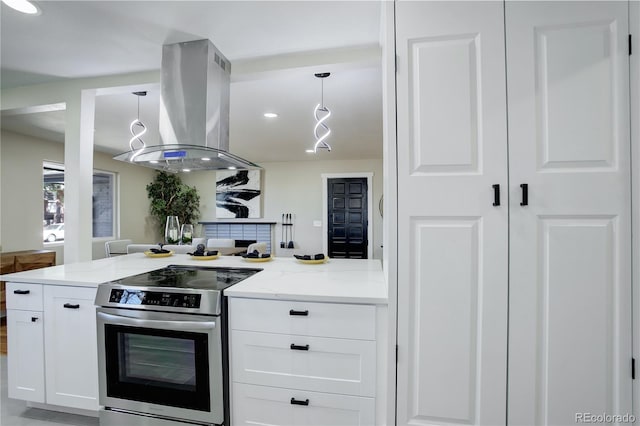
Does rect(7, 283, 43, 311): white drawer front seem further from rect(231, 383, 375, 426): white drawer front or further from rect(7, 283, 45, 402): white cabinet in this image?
rect(231, 383, 375, 426): white drawer front

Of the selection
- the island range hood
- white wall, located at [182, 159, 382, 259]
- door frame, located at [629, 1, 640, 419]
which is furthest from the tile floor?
white wall, located at [182, 159, 382, 259]

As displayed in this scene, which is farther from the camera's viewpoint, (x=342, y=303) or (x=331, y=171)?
(x=331, y=171)

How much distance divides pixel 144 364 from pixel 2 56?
2.54 meters

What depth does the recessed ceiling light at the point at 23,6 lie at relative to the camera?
1.66 meters

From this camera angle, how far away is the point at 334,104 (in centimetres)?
342

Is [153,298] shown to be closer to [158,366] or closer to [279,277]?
[158,366]

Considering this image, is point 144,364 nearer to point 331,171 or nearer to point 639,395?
point 639,395

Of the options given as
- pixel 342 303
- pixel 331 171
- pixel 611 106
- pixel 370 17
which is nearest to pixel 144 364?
pixel 342 303

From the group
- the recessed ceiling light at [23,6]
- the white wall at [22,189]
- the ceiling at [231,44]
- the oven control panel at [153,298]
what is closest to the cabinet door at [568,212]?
the ceiling at [231,44]

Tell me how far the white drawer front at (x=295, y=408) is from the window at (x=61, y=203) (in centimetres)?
501

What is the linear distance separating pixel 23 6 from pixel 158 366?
2142 millimetres

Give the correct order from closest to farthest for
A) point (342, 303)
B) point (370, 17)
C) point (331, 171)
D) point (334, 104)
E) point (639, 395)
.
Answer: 1. point (639, 395)
2. point (342, 303)
3. point (370, 17)
4. point (334, 104)
5. point (331, 171)

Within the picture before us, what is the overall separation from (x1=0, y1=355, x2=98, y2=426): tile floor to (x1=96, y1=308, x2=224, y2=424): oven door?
425mm

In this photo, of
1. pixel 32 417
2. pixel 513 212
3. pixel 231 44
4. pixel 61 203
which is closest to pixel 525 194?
pixel 513 212
